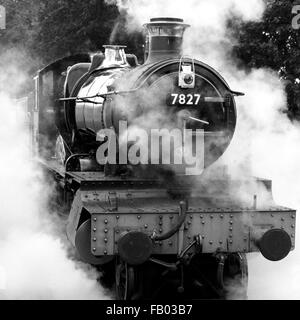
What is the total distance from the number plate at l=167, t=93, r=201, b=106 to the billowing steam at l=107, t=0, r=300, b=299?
0.75 metres

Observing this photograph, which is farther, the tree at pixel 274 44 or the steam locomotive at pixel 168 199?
the tree at pixel 274 44

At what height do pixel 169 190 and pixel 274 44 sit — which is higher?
pixel 274 44

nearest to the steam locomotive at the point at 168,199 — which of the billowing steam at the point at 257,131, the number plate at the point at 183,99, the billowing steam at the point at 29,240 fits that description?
the number plate at the point at 183,99

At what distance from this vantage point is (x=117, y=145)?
6.28 metres

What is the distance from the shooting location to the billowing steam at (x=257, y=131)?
675cm

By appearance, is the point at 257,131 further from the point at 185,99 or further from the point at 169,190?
the point at 169,190

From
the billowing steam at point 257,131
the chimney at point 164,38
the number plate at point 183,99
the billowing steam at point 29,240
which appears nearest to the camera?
the number plate at point 183,99

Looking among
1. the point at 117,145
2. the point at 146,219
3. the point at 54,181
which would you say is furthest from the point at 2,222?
the point at 146,219

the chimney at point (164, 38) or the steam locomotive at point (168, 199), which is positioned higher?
the chimney at point (164, 38)

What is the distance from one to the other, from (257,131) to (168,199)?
1491 mm

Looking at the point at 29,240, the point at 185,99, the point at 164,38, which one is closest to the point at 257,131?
the point at 185,99

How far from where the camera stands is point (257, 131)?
707 centimetres

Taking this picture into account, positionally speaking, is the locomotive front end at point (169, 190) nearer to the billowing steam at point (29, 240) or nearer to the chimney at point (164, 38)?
the chimney at point (164, 38)

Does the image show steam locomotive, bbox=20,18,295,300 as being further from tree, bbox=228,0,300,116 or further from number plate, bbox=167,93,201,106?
tree, bbox=228,0,300,116
